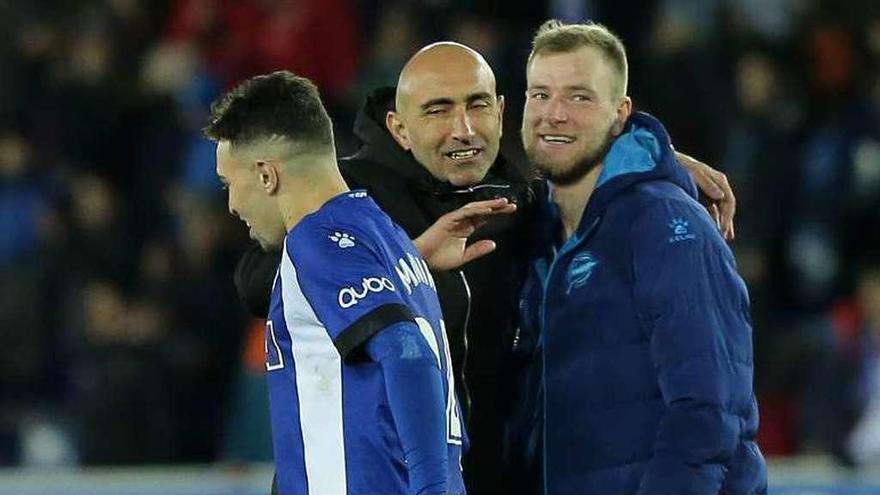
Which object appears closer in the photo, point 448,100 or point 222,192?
point 448,100

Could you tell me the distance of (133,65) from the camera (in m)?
11.8

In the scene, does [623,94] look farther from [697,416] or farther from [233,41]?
[233,41]

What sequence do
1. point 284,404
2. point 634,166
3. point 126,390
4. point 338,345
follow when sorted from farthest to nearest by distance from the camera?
point 126,390 < point 634,166 < point 284,404 < point 338,345

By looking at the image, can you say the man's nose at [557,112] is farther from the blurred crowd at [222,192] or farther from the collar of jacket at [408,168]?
the blurred crowd at [222,192]

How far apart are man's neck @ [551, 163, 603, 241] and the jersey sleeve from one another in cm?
81

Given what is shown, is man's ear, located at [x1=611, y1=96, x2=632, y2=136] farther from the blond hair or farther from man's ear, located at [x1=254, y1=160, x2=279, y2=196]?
man's ear, located at [x1=254, y1=160, x2=279, y2=196]

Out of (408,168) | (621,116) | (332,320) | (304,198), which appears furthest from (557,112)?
(332,320)

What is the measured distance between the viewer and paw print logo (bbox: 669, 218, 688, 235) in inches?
172

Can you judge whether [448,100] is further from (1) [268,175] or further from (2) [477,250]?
(1) [268,175]

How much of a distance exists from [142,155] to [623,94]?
22.6ft

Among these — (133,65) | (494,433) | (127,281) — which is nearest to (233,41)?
(133,65)

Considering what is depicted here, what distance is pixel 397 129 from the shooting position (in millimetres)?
4883

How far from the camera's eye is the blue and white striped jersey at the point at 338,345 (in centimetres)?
398

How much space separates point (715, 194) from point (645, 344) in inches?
27.4
